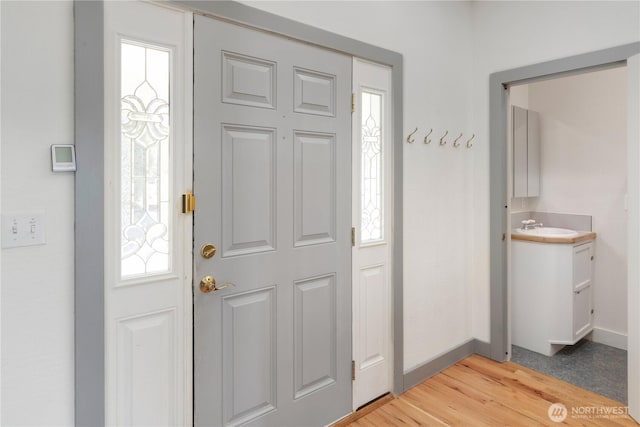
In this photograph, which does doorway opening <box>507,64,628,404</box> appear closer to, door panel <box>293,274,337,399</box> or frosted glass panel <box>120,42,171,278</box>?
door panel <box>293,274,337,399</box>

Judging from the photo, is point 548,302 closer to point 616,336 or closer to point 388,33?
point 616,336

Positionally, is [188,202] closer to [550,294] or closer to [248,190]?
[248,190]

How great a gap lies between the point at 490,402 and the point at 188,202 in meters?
2.13

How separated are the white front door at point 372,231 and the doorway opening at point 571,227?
1.15 metres

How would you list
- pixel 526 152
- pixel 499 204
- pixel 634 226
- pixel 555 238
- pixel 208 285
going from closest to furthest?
pixel 208 285
pixel 634 226
pixel 499 204
pixel 555 238
pixel 526 152

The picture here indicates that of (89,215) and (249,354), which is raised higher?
(89,215)

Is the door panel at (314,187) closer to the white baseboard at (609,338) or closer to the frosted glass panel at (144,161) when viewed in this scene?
the frosted glass panel at (144,161)

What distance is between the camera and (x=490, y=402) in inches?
91.0

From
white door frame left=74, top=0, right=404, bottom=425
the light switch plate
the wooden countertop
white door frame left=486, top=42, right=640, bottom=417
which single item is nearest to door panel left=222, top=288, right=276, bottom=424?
white door frame left=74, top=0, right=404, bottom=425

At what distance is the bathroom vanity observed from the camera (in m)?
2.92

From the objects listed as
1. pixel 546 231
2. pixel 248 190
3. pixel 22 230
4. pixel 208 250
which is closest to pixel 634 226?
pixel 546 231

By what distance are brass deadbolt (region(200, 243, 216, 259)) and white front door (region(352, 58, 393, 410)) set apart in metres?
0.84

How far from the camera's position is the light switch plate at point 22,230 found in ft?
→ 3.98

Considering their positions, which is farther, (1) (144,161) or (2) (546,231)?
(2) (546,231)
